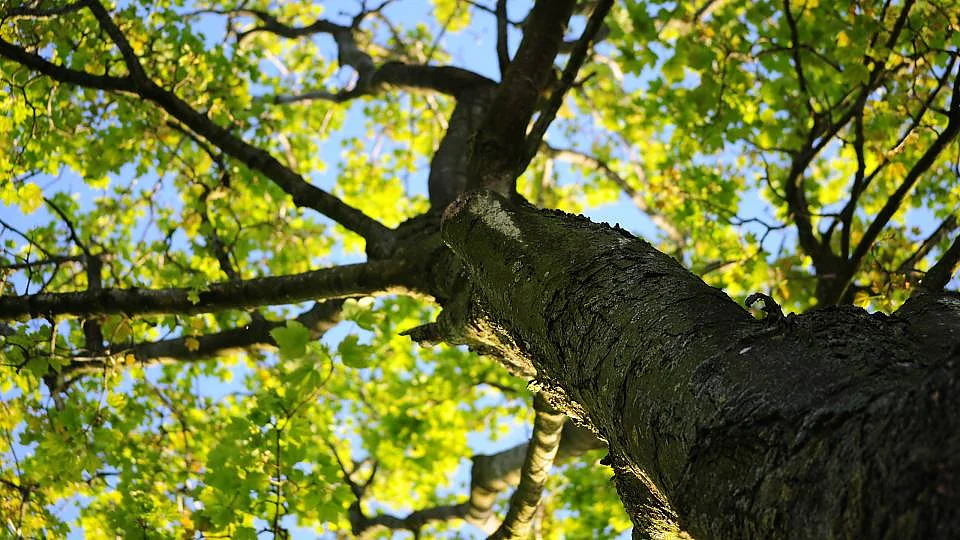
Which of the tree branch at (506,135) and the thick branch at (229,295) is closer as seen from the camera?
the tree branch at (506,135)

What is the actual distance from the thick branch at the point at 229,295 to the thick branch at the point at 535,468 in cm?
87

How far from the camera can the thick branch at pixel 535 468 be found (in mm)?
3383

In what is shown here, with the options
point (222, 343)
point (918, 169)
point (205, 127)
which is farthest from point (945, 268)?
point (222, 343)

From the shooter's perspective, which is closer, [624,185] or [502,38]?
[502,38]

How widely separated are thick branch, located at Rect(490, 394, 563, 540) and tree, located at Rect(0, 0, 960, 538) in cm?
2

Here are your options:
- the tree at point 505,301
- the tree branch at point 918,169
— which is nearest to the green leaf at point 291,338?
the tree at point 505,301

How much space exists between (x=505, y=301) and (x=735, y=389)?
0.92m

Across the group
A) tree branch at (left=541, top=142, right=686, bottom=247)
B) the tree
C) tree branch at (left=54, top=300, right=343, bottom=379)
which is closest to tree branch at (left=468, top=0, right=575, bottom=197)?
the tree

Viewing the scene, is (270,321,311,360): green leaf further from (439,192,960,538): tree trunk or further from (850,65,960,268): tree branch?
(850,65,960,268): tree branch

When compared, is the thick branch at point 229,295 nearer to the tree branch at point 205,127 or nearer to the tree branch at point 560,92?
the tree branch at point 205,127

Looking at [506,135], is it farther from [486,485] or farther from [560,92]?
[486,485]

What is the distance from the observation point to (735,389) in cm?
120

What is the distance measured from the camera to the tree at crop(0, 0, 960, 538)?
1.15 meters

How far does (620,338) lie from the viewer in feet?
5.02
